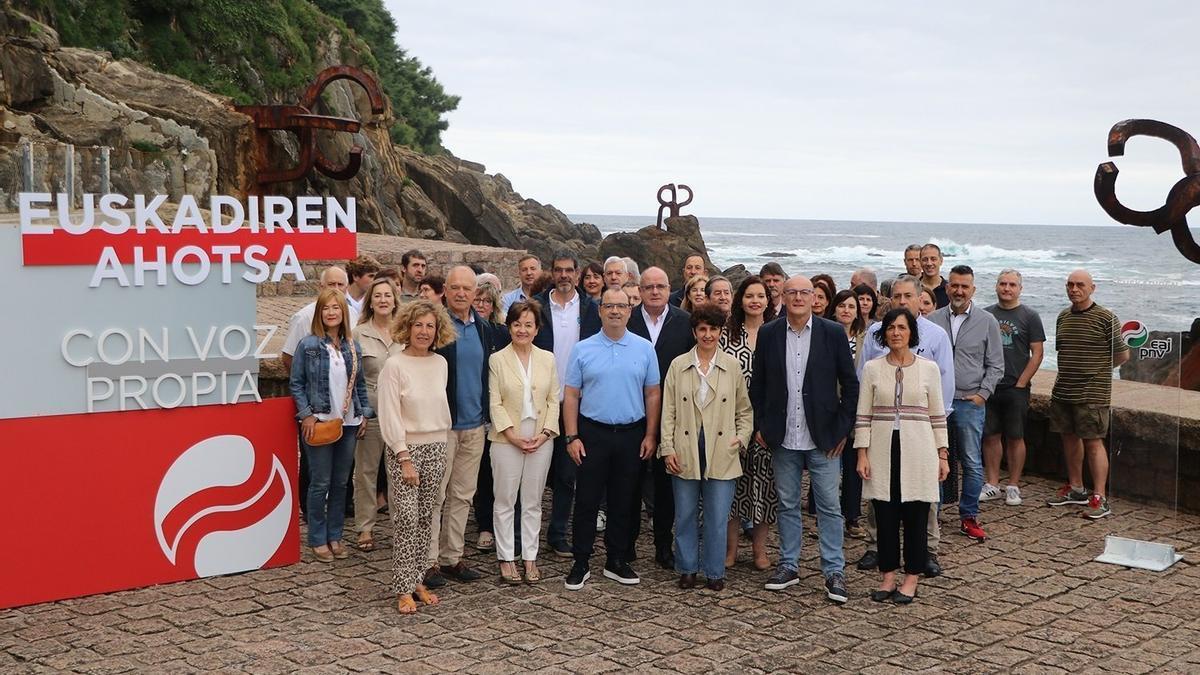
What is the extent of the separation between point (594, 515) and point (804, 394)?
4.51ft

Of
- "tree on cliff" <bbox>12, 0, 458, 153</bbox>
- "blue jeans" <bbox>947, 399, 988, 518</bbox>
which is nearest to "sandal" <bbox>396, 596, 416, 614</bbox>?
"blue jeans" <bbox>947, 399, 988, 518</bbox>

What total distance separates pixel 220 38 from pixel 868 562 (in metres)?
19.0

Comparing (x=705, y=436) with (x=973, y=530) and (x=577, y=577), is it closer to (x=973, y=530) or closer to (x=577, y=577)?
(x=577, y=577)

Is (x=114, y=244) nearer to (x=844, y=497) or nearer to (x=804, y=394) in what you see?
(x=804, y=394)

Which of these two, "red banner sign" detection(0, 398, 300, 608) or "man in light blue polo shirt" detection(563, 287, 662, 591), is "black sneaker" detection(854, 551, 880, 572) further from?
"red banner sign" detection(0, 398, 300, 608)

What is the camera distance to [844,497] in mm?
7438

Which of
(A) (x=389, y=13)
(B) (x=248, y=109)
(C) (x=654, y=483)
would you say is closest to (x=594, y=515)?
(C) (x=654, y=483)

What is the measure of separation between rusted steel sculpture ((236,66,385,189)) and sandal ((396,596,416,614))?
26.6ft

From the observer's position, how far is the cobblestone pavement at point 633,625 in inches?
201

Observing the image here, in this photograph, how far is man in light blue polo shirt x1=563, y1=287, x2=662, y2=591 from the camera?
6238 mm

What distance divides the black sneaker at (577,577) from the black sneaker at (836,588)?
135cm

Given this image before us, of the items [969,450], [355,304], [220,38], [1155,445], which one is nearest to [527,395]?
[355,304]

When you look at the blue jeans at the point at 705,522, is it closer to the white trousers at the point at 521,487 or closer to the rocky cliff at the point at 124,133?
the white trousers at the point at 521,487

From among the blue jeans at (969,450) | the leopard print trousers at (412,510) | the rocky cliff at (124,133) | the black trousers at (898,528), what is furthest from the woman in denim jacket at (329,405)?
the blue jeans at (969,450)
